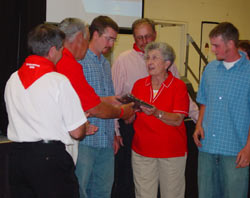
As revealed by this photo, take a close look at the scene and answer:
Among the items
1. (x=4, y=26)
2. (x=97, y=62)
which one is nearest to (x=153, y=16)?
(x=4, y=26)

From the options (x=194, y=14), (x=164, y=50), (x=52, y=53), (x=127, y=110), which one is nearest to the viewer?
(x=52, y=53)

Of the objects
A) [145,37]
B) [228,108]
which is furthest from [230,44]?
[145,37]

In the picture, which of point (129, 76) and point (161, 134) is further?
point (129, 76)

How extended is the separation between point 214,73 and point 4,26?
7.85 ft

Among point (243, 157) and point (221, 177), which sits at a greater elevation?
point (243, 157)

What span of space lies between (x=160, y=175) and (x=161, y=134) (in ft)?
1.09

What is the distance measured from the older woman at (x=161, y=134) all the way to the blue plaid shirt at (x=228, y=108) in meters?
0.24

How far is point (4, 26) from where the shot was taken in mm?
3689

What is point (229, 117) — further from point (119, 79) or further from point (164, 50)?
point (119, 79)

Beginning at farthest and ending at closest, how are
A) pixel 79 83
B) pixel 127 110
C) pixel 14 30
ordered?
pixel 14 30 → pixel 127 110 → pixel 79 83

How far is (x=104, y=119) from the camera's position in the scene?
2.51 meters

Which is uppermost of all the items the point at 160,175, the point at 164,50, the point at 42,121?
the point at 164,50

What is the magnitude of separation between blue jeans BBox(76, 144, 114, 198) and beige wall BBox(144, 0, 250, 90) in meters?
5.00

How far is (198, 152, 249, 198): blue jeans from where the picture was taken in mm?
2330
